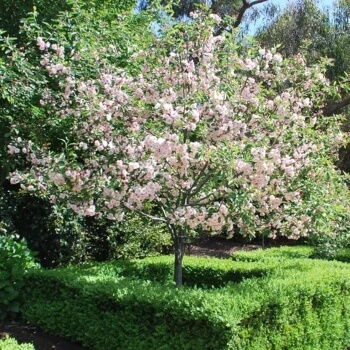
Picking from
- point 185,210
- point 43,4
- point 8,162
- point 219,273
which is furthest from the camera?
point 43,4

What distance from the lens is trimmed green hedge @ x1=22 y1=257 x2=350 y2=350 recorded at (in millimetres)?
3627

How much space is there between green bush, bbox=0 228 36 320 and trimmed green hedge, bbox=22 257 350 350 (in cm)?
14

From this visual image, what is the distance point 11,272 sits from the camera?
521 centimetres

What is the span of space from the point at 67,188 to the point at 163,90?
Answer: 3.96ft

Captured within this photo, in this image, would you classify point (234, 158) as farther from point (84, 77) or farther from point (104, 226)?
point (104, 226)

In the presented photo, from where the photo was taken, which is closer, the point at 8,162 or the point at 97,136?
the point at 97,136

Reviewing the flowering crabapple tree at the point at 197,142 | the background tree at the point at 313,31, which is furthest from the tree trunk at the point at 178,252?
the background tree at the point at 313,31

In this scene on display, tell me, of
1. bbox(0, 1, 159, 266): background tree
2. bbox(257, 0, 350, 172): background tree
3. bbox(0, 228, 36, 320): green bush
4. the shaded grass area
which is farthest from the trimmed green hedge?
bbox(257, 0, 350, 172): background tree

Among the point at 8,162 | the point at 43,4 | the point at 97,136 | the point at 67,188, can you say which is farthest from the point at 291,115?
the point at 43,4

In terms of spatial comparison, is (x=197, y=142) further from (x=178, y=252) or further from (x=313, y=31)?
(x=313, y=31)

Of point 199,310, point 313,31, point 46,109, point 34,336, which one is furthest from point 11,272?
point 313,31

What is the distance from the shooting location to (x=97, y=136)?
4688 mm

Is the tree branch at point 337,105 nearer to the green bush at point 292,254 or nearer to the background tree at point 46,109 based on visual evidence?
the green bush at point 292,254

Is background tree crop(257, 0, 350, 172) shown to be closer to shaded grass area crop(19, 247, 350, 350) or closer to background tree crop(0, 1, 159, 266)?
background tree crop(0, 1, 159, 266)
